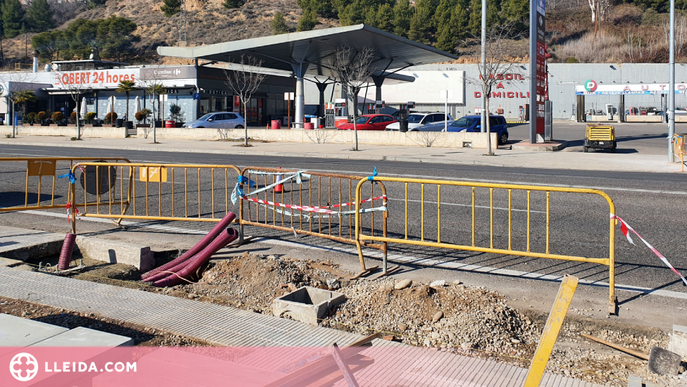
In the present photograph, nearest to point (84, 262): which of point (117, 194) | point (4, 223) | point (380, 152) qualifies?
point (4, 223)

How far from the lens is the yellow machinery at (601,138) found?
88.4ft

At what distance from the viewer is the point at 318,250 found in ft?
26.7

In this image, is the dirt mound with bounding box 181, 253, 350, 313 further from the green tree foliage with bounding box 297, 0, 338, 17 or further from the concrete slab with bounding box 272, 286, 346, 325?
the green tree foliage with bounding box 297, 0, 338, 17

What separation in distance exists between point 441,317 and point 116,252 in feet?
15.5

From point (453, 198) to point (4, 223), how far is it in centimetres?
844

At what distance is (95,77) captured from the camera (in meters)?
52.7

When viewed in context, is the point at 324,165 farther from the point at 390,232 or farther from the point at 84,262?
the point at 84,262

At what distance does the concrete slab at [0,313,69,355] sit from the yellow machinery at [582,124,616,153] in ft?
87.9

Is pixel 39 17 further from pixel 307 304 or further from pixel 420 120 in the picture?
pixel 307 304

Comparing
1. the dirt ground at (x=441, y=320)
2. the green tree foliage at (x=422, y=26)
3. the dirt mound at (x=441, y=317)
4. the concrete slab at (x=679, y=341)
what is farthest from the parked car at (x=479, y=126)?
the green tree foliage at (x=422, y=26)

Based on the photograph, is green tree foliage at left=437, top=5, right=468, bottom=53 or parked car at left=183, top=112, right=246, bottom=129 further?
green tree foliage at left=437, top=5, right=468, bottom=53

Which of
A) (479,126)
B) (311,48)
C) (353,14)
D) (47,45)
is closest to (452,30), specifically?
(353,14)

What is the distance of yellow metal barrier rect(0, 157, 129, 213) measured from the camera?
10.3 m

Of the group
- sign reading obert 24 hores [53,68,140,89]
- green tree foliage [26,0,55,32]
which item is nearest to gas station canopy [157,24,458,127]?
sign reading obert 24 hores [53,68,140,89]
